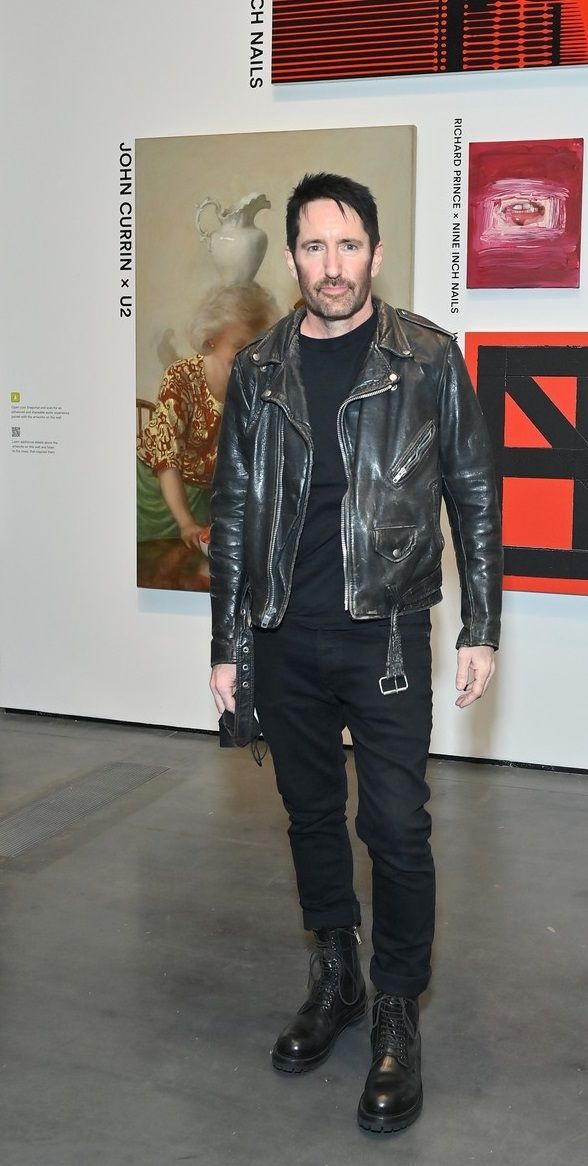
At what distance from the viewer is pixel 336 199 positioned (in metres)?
2.42

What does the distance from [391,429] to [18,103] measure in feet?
11.0

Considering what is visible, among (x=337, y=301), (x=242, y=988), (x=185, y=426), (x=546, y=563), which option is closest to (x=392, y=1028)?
(x=242, y=988)

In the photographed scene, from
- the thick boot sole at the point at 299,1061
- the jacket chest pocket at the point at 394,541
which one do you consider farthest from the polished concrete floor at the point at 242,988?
the jacket chest pocket at the point at 394,541

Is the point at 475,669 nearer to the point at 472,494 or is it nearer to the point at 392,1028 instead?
the point at 472,494

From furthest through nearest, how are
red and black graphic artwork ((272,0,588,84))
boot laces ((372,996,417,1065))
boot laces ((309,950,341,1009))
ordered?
1. red and black graphic artwork ((272,0,588,84))
2. boot laces ((309,950,341,1009))
3. boot laces ((372,996,417,1065))

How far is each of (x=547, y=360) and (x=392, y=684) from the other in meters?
2.33

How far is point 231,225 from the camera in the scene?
15.7ft

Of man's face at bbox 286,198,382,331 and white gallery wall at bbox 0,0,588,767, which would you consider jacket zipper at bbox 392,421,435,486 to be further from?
white gallery wall at bbox 0,0,588,767

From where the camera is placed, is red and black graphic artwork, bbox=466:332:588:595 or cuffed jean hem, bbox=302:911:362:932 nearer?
cuffed jean hem, bbox=302:911:362:932

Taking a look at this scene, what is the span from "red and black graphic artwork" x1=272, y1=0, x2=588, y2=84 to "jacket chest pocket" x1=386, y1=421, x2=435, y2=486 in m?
2.43

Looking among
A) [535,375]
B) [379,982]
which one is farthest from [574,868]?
[535,375]

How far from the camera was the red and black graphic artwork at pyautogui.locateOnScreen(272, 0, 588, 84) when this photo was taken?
431 centimetres

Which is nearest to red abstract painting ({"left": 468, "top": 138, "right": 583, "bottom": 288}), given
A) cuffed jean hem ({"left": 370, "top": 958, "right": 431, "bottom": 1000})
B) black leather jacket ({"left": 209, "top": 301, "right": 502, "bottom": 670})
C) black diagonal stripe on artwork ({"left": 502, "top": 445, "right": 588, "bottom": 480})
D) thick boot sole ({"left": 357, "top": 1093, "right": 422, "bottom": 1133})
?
black diagonal stripe on artwork ({"left": 502, "top": 445, "right": 588, "bottom": 480})

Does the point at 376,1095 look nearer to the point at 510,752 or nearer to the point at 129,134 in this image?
the point at 510,752
